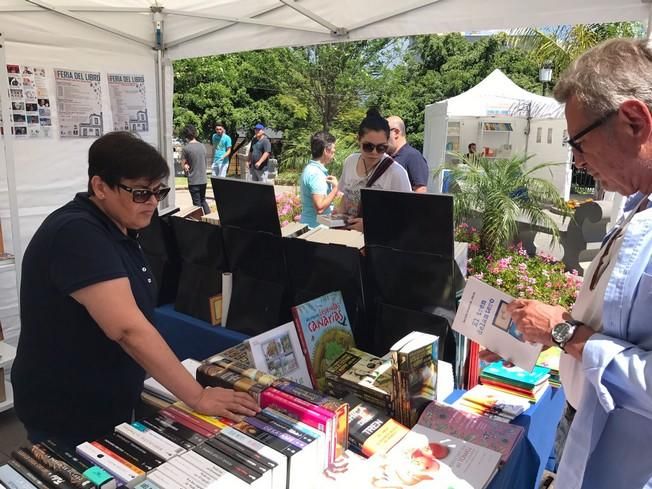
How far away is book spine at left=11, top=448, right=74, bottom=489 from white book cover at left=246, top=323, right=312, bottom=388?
636 mm

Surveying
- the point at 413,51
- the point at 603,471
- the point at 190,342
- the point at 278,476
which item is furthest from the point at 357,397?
the point at 413,51

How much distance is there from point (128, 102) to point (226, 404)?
11.5ft

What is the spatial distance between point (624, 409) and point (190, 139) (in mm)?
7856

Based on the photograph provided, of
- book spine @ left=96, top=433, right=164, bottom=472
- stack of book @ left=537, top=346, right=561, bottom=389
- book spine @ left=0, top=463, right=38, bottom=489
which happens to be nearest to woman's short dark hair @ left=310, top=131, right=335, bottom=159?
stack of book @ left=537, top=346, right=561, bottom=389

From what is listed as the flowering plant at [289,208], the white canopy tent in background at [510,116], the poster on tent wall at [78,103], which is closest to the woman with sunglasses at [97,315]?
the poster on tent wall at [78,103]

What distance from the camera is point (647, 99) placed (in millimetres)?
1018

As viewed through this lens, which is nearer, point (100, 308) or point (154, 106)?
point (100, 308)

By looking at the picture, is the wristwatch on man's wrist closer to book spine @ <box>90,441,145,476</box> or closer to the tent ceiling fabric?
book spine @ <box>90,441,145,476</box>

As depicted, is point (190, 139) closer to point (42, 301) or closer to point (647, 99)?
point (42, 301)

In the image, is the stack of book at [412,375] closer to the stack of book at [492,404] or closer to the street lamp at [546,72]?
the stack of book at [492,404]

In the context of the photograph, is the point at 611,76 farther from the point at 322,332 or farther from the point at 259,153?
the point at 259,153

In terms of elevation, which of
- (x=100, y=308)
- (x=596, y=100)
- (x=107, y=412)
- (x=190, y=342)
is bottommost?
(x=190, y=342)

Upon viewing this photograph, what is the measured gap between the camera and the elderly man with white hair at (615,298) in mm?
1022

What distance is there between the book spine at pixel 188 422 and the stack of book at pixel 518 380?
3.47 ft
